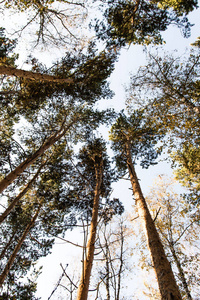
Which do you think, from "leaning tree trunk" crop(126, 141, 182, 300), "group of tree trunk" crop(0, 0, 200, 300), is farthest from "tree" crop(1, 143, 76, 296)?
"leaning tree trunk" crop(126, 141, 182, 300)

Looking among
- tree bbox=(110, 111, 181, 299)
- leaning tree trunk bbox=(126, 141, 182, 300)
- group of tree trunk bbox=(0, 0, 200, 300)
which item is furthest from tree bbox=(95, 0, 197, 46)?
leaning tree trunk bbox=(126, 141, 182, 300)

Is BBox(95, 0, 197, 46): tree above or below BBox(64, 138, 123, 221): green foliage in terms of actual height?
above

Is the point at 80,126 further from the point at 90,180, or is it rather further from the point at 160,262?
the point at 160,262

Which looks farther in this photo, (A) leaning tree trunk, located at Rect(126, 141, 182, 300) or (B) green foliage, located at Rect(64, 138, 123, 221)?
(B) green foliage, located at Rect(64, 138, 123, 221)

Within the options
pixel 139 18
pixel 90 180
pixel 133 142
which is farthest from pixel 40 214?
pixel 139 18

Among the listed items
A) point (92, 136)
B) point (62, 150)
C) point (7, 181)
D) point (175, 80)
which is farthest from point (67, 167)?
point (175, 80)

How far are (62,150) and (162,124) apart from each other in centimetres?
678

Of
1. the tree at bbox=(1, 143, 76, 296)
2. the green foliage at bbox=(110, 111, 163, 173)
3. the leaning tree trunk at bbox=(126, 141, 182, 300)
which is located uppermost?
the green foliage at bbox=(110, 111, 163, 173)

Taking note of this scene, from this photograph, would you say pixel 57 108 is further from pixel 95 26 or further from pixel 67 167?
pixel 95 26

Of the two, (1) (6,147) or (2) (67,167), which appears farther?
(2) (67,167)

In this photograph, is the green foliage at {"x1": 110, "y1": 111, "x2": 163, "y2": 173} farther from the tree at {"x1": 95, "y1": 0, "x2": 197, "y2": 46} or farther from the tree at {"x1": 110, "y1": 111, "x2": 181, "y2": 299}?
the tree at {"x1": 95, "y1": 0, "x2": 197, "y2": 46}

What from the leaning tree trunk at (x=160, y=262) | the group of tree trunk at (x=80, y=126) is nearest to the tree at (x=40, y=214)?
the group of tree trunk at (x=80, y=126)

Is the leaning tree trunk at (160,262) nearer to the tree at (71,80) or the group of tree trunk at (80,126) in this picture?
the group of tree trunk at (80,126)

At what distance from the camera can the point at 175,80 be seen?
26.7ft
